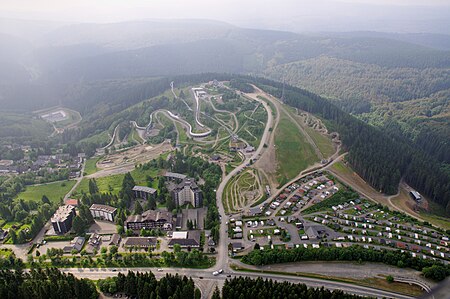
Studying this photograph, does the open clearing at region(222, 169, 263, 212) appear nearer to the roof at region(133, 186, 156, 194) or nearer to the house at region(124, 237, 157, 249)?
the roof at region(133, 186, 156, 194)

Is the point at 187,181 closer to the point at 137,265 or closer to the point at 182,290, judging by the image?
the point at 137,265

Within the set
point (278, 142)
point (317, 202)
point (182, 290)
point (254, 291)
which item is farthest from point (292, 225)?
point (278, 142)

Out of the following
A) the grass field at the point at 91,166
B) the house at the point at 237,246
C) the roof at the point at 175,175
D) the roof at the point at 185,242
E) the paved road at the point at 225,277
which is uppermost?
the roof at the point at 175,175

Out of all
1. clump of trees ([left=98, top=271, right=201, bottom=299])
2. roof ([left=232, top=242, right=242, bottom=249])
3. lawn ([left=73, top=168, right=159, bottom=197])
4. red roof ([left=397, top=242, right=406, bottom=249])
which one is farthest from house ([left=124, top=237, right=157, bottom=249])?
red roof ([left=397, top=242, right=406, bottom=249])

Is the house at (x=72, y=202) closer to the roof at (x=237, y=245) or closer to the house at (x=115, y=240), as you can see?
the house at (x=115, y=240)

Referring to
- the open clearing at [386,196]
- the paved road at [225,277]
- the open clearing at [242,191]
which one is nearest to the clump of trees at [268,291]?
the paved road at [225,277]

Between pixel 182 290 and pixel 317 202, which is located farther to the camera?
pixel 317 202
